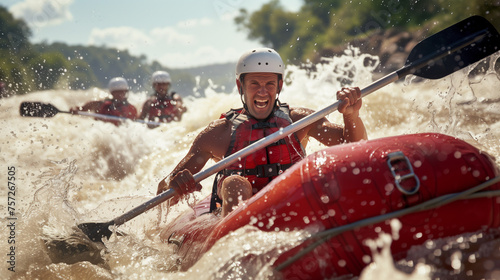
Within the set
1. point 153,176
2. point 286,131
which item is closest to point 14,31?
point 153,176

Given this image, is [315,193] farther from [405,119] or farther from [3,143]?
[3,143]

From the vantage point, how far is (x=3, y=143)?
887cm

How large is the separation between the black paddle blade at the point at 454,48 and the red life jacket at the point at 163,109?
6.85 metres

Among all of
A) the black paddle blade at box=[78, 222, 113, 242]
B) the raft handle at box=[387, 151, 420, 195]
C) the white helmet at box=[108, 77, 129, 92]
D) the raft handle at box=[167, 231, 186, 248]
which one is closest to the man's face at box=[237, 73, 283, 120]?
the raft handle at box=[167, 231, 186, 248]

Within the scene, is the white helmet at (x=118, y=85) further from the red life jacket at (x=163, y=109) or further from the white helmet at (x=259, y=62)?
the white helmet at (x=259, y=62)

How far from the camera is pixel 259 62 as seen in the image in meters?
3.55

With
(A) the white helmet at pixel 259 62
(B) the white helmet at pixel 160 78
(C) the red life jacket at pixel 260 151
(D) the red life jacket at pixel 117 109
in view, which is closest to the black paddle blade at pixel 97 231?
(C) the red life jacket at pixel 260 151

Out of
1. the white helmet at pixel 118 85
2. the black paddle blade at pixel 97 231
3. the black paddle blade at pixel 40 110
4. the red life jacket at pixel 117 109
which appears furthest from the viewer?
the white helmet at pixel 118 85

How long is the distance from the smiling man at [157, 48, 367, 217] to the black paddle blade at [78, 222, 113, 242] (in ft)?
1.49

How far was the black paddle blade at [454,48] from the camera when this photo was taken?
3.13m

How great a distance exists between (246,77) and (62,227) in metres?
1.70

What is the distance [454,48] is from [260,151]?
143 cm

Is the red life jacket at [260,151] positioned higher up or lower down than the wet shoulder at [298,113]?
lower down

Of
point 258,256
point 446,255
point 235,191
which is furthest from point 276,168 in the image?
point 446,255
